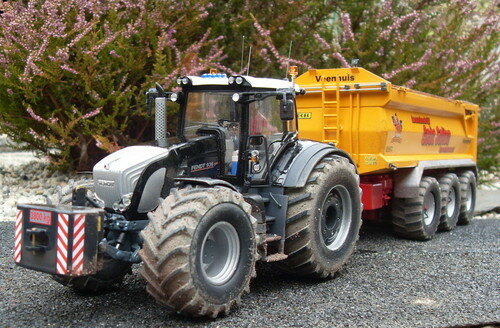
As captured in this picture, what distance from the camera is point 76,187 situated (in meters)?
5.50

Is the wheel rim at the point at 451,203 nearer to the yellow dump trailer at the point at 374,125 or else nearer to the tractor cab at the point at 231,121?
the yellow dump trailer at the point at 374,125

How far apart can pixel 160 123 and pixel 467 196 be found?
262 inches

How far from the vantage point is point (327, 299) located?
5.61 metres

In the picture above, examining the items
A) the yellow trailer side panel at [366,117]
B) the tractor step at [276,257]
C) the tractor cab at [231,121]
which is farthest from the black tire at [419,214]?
the tractor step at [276,257]

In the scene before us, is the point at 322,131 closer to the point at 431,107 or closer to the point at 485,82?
the point at 431,107

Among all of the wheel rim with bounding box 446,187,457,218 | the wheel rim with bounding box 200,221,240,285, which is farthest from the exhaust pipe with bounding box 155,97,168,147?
the wheel rim with bounding box 446,187,457,218

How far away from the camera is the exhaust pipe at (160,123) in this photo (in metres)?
5.71

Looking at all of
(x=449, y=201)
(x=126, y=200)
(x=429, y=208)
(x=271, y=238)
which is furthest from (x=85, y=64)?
(x=449, y=201)

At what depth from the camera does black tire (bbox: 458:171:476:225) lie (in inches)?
404

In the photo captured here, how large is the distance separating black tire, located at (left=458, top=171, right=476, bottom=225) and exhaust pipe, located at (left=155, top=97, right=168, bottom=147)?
20.3 ft

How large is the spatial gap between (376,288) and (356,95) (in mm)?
2852

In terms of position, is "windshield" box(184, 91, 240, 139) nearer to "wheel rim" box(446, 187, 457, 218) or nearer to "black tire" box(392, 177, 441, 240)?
"black tire" box(392, 177, 441, 240)

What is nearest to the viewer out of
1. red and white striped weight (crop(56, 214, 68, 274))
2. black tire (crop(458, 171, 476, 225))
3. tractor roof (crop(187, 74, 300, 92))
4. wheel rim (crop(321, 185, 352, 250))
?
red and white striped weight (crop(56, 214, 68, 274))

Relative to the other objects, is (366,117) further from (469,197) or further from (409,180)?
(469,197)
